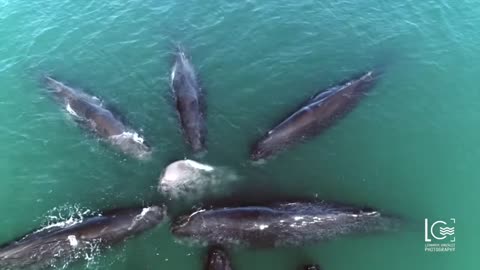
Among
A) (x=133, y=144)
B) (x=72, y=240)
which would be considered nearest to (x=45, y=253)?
(x=72, y=240)

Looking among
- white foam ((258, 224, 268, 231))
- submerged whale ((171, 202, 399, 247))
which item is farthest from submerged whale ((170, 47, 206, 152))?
white foam ((258, 224, 268, 231))

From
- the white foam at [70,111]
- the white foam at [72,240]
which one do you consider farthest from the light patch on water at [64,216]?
the white foam at [70,111]

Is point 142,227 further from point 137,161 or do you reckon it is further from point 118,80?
point 118,80

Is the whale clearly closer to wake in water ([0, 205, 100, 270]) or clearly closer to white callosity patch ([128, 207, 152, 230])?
white callosity patch ([128, 207, 152, 230])

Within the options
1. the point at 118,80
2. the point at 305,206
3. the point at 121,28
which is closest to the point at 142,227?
the point at 305,206

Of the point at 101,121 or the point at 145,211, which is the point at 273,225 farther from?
the point at 101,121

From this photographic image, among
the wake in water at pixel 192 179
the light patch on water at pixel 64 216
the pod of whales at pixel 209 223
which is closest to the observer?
the pod of whales at pixel 209 223

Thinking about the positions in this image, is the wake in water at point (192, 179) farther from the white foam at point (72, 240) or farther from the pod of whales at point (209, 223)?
the white foam at point (72, 240)
